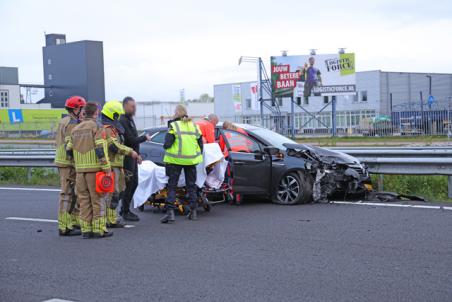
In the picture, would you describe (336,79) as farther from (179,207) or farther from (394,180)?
(179,207)

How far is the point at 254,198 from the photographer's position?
1179 cm

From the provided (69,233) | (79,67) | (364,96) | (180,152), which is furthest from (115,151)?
(364,96)

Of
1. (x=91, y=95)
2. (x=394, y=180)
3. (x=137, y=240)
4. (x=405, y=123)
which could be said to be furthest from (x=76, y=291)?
(x=91, y=95)

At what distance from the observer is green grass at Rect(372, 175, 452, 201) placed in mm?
12188

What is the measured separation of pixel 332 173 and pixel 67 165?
4.63 m

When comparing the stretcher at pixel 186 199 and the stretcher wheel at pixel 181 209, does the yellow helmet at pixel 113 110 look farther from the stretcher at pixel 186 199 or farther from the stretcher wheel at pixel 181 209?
the stretcher wheel at pixel 181 209

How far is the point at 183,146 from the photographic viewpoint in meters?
9.38

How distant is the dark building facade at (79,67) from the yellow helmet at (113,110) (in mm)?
28971

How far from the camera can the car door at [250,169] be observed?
10.9 m

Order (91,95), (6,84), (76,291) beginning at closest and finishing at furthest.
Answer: (76,291) < (91,95) < (6,84)

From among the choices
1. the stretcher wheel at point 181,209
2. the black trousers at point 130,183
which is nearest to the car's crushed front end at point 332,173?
the stretcher wheel at point 181,209

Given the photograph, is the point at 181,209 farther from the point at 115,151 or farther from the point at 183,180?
the point at 115,151

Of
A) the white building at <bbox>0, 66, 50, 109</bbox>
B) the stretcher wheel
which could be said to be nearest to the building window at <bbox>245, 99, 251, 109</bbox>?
the white building at <bbox>0, 66, 50, 109</bbox>

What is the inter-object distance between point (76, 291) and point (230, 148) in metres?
5.81
